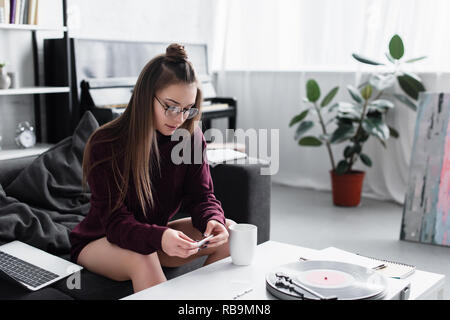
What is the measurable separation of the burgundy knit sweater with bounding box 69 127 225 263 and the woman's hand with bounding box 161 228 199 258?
3 cm

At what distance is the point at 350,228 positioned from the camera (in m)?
3.22

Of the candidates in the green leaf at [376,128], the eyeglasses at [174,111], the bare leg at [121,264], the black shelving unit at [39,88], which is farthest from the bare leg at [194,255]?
the green leaf at [376,128]

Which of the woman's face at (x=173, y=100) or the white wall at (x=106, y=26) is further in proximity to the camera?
the white wall at (x=106, y=26)

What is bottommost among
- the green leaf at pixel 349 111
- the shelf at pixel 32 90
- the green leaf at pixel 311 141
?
the green leaf at pixel 311 141

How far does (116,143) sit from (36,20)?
1829 mm

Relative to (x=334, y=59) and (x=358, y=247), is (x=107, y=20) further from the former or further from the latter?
(x=358, y=247)

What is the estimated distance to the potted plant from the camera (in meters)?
3.43

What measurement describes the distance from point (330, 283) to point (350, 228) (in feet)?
6.67

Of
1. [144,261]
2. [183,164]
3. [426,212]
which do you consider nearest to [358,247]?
[426,212]

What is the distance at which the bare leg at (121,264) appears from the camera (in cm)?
144

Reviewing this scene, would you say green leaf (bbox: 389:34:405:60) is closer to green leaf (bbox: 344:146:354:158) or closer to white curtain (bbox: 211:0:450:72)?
white curtain (bbox: 211:0:450:72)

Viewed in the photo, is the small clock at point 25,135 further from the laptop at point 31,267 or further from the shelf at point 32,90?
the laptop at point 31,267

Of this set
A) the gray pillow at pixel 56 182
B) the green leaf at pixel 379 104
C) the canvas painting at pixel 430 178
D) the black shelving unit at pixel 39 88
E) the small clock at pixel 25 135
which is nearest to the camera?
the gray pillow at pixel 56 182

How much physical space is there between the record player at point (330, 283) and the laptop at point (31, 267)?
0.66m
